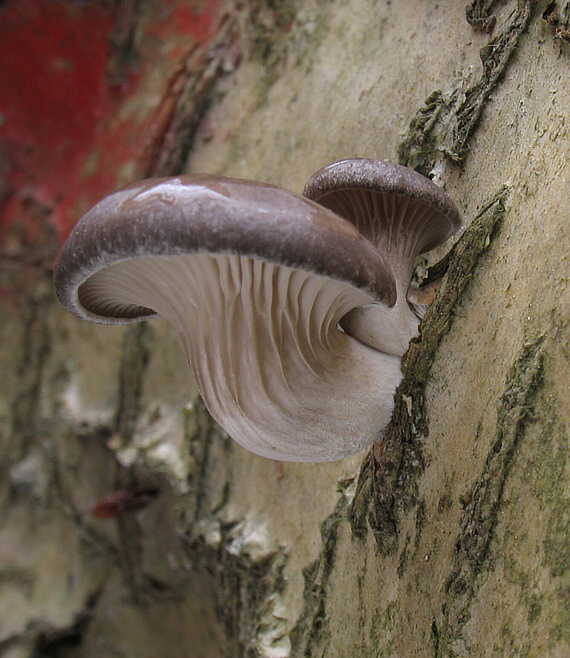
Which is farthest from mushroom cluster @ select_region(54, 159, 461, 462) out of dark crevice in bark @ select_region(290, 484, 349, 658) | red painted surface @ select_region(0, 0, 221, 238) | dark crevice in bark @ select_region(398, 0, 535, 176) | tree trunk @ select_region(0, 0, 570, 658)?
red painted surface @ select_region(0, 0, 221, 238)

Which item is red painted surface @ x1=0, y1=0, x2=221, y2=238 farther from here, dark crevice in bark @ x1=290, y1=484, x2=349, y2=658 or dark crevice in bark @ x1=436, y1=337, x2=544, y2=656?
dark crevice in bark @ x1=436, y1=337, x2=544, y2=656

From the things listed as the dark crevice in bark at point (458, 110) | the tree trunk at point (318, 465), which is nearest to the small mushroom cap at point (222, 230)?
the tree trunk at point (318, 465)

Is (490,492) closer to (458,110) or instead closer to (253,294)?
(253,294)

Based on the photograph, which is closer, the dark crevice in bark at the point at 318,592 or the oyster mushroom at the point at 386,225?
the oyster mushroom at the point at 386,225

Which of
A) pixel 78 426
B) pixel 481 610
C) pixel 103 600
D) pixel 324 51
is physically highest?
pixel 324 51

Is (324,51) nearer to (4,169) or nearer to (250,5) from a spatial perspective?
(250,5)

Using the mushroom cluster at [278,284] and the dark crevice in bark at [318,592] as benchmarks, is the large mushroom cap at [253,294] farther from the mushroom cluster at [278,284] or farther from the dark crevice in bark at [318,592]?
the dark crevice in bark at [318,592]

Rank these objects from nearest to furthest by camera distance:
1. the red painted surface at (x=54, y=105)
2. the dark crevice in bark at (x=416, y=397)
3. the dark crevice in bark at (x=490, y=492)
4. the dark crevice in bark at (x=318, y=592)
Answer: the dark crevice in bark at (x=490, y=492) < the dark crevice in bark at (x=416, y=397) < the dark crevice in bark at (x=318, y=592) < the red painted surface at (x=54, y=105)

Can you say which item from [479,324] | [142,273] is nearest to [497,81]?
[479,324]
